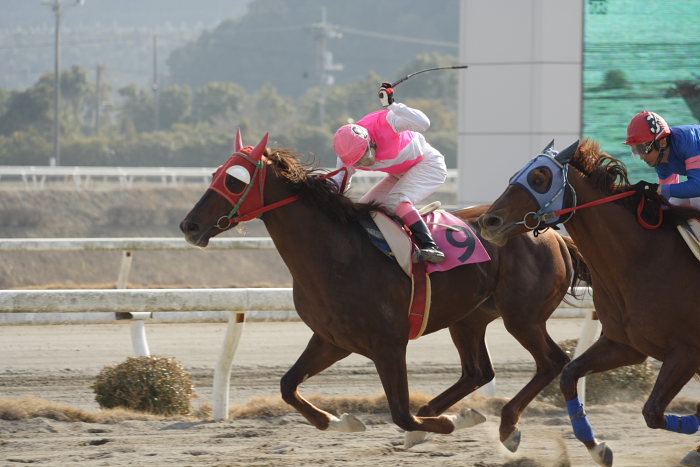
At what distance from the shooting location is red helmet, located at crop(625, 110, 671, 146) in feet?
16.2

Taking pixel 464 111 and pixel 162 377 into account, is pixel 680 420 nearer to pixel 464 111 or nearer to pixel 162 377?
pixel 162 377

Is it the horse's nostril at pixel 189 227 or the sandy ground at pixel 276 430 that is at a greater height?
the horse's nostril at pixel 189 227

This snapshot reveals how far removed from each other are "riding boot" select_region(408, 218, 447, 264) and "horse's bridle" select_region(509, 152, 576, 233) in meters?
0.59

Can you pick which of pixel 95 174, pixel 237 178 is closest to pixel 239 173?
pixel 237 178

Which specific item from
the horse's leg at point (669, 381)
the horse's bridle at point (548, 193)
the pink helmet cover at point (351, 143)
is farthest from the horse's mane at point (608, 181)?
the pink helmet cover at point (351, 143)

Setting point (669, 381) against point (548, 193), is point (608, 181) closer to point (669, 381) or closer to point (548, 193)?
point (548, 193)

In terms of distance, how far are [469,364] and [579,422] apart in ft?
3.17

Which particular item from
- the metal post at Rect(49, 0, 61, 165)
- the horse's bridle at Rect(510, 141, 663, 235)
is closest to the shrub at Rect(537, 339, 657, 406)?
the horse's bridle at Rect(510, 141, 663, 235)

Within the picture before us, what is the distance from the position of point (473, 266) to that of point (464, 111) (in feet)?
22.1

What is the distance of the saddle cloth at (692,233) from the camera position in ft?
16.1

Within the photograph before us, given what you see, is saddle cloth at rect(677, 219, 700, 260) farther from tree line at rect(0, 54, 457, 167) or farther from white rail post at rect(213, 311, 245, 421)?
tree line at rect(0, 54, 457, 167)

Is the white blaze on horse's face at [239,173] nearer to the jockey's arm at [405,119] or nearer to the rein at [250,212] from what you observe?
the rein at [250,212]

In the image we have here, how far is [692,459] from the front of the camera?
5.08 meters

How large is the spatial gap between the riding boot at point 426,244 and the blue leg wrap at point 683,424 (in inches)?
51.3
